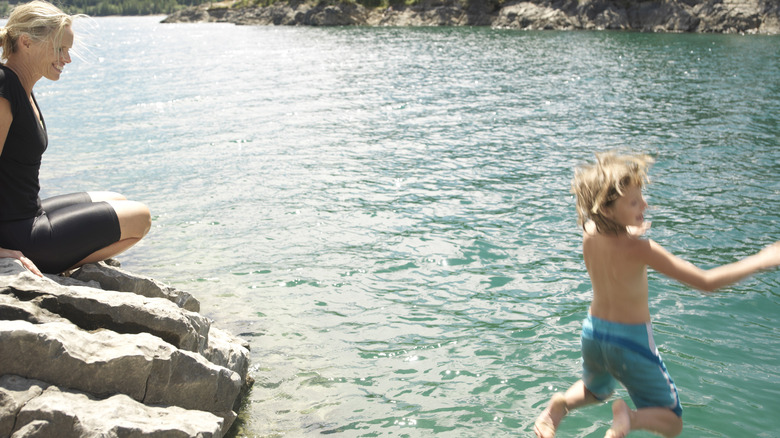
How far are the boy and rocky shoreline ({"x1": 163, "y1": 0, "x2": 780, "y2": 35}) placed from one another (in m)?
59.6

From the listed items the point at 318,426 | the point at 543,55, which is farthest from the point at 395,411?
the point at 543,55

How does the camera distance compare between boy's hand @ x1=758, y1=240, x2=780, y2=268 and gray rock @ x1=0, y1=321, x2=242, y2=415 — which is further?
gray rock @ x1=0, y1=321, x2=242, y2=415

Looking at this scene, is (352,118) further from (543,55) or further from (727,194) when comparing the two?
Result: (543,55)

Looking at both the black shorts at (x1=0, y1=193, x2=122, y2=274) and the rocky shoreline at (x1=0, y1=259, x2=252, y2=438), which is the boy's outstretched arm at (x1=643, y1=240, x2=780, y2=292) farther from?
the black shorts at (x1=0, y1=193, x2=122, y2=274)

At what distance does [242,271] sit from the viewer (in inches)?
410

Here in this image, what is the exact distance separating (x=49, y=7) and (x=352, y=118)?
18.3 m

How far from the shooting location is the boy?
4.57m

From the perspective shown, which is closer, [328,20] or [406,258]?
[406,258]

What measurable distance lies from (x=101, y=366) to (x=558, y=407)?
3721 millimetres

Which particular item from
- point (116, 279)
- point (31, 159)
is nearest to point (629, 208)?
point (116, 279)

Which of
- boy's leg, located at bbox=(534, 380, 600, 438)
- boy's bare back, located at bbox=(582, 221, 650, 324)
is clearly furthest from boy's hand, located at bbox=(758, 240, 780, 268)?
boy's leg, located at bbox=(534, 380, 600, 438)

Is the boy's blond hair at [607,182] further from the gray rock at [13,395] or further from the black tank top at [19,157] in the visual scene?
the black tank top at [19,157]

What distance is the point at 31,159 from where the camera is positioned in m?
6.18

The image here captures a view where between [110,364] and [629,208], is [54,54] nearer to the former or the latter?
[110,364]
